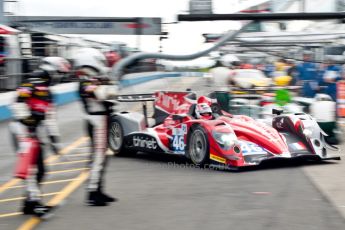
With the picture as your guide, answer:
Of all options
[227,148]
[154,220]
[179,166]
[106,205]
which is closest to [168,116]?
[179,166]

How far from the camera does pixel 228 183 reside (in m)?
9.02

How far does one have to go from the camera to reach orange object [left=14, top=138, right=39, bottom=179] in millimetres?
6852

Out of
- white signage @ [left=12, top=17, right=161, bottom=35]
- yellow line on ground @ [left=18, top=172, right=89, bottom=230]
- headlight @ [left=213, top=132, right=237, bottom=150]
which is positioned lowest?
yellow line on ground @ [left=18, top=172, right=89, bottom=230]

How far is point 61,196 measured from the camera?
8.39 m

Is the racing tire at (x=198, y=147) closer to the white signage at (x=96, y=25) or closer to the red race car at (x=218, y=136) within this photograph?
the red race car at (x=218, y=136)

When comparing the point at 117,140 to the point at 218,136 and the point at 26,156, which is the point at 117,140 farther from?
the point at 26,156

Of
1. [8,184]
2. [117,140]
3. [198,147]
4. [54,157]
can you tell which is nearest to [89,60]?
[8,184]

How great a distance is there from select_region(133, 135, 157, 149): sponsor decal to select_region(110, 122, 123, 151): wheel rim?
1.67 ft

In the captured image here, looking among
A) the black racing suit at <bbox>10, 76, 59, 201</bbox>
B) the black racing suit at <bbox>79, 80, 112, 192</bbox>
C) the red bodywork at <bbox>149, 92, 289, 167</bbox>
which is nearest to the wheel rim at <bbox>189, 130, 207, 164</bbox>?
the red bodywork at <bbox>149, 92, 289, 167</bbox>

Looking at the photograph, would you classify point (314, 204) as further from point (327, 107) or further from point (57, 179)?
point (327, 107)

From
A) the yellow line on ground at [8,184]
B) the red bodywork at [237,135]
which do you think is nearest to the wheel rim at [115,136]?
the red bodywork at [237,135]

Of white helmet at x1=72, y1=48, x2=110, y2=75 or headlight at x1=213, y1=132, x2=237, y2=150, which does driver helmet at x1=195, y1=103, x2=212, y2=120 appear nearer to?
headlight at x1=213, y1=132, x2=237, y2=150

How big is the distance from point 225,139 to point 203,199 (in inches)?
86.8

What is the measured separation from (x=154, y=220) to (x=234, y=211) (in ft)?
2.90
